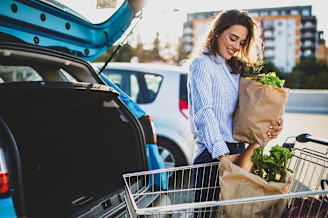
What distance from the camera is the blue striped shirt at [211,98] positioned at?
177 cm

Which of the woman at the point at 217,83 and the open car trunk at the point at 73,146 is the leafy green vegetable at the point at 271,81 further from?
the open car trunk at the point at 73,146

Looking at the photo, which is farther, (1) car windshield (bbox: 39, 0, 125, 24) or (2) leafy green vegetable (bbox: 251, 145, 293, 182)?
(1) car windshield (bbox: 39, 0, 125, 24)

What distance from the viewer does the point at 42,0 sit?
205 cm

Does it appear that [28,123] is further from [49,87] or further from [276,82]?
[276,82]

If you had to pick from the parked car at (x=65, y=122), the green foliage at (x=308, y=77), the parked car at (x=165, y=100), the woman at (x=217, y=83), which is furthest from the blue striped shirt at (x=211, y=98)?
the green foliage at (x=308, y=77)

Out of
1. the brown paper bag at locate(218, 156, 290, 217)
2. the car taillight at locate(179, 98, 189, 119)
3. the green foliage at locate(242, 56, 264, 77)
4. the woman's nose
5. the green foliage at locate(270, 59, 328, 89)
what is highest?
the green foliage at locate(270, 59, 328, 89)

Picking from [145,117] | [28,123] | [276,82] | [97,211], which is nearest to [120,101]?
[145,117]

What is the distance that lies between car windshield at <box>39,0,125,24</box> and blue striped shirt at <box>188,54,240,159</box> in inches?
40.5

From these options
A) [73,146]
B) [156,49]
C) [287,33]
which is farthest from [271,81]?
[287,33]

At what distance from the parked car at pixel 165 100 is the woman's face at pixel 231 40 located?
2.21 metres

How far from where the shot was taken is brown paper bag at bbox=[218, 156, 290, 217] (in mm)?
1423

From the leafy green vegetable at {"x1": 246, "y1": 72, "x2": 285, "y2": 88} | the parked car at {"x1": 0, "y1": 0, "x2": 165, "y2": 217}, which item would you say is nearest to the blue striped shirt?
the leafy green vegetable at {"x1": 246, "y1": 72, "x2": 285, "y2": 88}

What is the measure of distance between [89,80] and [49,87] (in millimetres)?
643

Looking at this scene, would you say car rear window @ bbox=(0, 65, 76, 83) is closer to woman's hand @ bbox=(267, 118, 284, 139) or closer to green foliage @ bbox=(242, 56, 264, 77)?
green foliage @ bbox=(242, 56, 264, 77)
